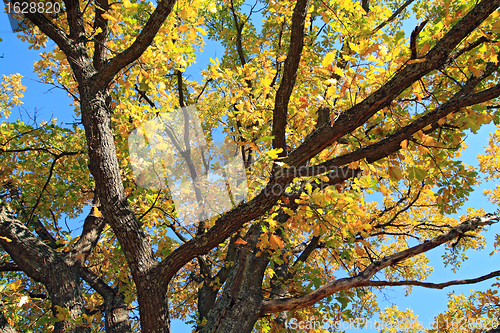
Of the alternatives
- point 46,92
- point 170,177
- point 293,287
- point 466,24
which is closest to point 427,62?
point 466,24

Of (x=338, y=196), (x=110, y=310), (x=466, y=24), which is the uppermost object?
(x=466, y=24)

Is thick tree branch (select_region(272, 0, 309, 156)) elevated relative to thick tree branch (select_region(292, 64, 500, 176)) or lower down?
elevated

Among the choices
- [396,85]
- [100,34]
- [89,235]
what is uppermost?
[100,34]

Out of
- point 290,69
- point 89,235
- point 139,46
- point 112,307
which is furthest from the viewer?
point 112,307

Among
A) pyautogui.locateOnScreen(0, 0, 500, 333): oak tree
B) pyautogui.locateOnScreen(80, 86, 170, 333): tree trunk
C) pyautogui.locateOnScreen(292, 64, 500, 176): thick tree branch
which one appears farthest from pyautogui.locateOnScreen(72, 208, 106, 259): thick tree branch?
pyautogui.locateOnScreen(292, 64, 500, 176): thick tree branch

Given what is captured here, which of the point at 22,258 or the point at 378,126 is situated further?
the point at 22,258

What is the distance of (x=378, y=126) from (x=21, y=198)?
6.65 m

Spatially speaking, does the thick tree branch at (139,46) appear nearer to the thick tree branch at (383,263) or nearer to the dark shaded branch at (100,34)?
the dark shaded branch at (100,34)

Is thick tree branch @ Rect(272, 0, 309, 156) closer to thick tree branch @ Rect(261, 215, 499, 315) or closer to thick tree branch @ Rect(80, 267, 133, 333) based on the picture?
thick tree branch @ Rect(261, 215, 499, 315)

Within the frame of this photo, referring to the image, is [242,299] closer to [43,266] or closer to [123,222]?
[123,222]

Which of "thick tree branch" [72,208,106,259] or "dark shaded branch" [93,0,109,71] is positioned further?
"thick tree branch" [72,208,106,259]

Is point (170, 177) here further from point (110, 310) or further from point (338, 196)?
point (338, 196)

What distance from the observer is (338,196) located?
8.34ft

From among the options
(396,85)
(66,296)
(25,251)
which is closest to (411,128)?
(396,85)
